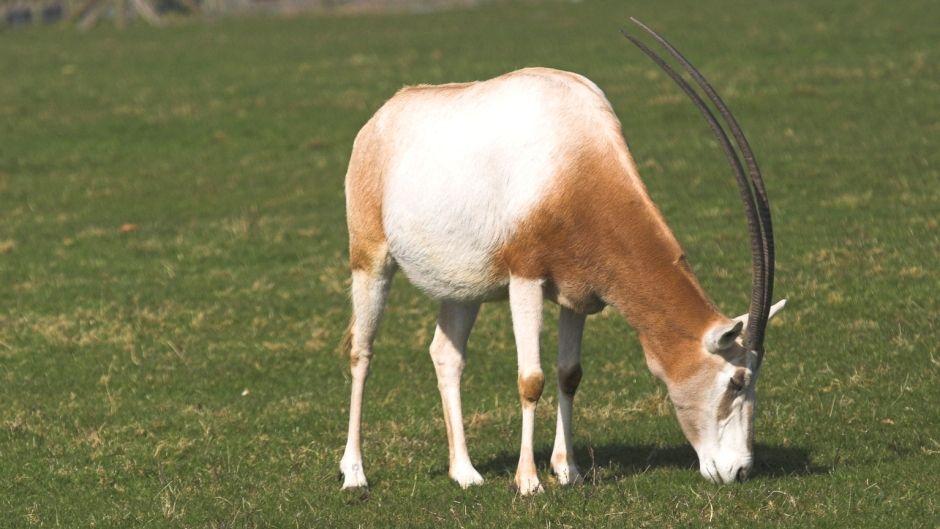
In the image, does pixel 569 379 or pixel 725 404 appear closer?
pixel 725 404

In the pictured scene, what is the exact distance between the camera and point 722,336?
7.57m

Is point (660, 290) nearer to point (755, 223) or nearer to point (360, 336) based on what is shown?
point (755, 223)

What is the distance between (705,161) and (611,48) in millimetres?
10881

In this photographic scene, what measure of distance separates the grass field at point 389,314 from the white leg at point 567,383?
0.87 feet

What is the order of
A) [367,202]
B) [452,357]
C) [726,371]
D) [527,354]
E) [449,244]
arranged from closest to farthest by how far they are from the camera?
1. [726,371]
2. [527,354]
3. [449,244]
4. [367,202]
5. [452,357]

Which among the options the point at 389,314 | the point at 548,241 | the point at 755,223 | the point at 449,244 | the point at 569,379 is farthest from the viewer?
the point at 389,314

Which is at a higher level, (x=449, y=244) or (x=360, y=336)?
(x=449, y=244)

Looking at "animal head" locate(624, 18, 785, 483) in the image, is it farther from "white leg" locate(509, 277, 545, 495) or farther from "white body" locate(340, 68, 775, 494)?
"white leg" locate(509, 277, 545, 495)

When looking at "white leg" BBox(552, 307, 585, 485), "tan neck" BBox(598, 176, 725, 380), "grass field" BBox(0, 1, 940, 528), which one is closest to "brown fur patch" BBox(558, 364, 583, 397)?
"white leg" BBox(552, 307, 585, 485)

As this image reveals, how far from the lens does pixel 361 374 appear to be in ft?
31.0

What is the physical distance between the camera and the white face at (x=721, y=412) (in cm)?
779

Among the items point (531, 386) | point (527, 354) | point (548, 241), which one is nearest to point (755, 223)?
point (548, 241)

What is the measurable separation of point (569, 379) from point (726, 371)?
49.9 inches

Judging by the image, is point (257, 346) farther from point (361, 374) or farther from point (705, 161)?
point (705, 161)
